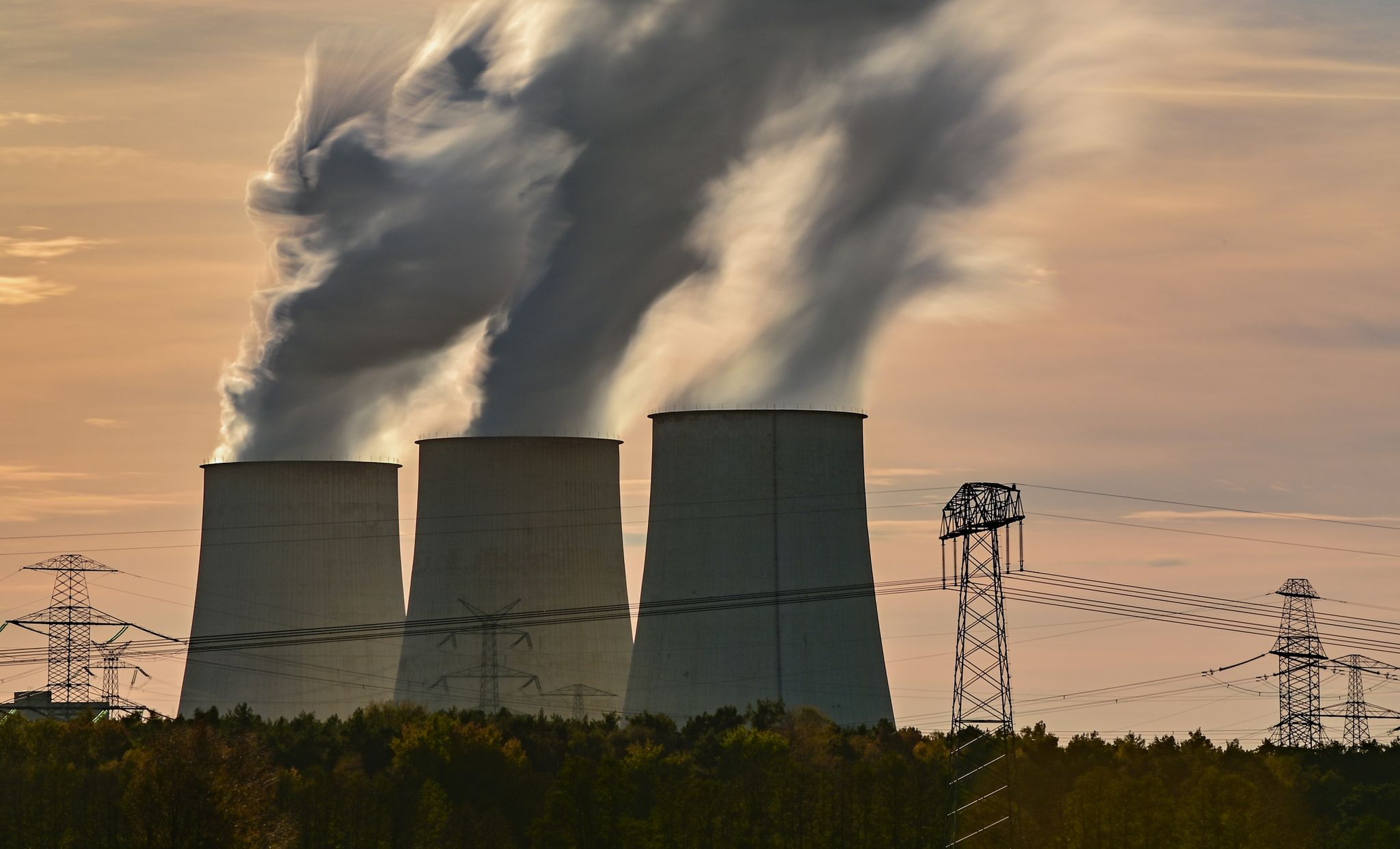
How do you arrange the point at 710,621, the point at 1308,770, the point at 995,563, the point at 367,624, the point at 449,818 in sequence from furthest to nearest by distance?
the point at 367,624
the point at 1308,770
the point at 710,621
the point at 449,818
the point at 995,563

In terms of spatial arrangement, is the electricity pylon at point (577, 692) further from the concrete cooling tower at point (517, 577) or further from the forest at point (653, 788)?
the forest at point (653, 788)

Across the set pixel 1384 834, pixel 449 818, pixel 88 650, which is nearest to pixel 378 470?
pixel 88 650

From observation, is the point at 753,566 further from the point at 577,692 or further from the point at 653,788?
the point at 577,692

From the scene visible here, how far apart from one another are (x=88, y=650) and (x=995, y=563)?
20.1m

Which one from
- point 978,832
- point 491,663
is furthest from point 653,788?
point 978,832

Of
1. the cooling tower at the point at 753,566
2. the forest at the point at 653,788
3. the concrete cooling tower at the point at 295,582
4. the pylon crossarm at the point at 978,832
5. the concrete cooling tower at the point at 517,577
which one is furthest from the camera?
the concrete cooling tower at the point at 295,582

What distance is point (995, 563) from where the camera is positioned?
75.7 feet

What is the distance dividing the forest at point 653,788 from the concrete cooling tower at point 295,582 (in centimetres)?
286

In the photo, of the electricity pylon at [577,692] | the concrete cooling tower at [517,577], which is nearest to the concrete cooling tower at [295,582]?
the concrete cooling tower at [517,577]

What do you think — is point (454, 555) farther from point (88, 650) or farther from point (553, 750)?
point (88, 650)

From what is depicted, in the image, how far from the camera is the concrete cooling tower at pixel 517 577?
102 feet

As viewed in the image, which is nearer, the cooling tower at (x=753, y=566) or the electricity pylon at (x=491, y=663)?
the cooling tower at (x=753, y=566)

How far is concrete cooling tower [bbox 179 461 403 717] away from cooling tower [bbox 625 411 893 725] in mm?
6202

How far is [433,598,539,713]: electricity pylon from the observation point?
3153cm
